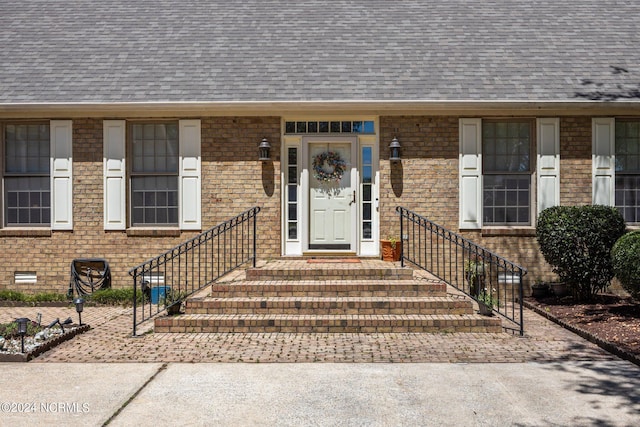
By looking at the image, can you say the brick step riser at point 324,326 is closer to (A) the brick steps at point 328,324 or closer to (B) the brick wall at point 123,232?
(A) the brick steps at point 328,324

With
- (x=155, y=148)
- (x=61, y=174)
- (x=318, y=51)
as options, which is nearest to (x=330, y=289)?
(x=155, y=148)

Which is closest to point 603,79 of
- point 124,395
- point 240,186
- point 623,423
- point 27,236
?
point 240,186

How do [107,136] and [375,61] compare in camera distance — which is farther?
[375,61]

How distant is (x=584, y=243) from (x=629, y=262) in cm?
127

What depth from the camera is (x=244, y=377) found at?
5.41 meters

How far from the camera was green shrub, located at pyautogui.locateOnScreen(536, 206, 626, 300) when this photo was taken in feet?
28.2

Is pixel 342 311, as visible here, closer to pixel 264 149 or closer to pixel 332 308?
pixel 332 308

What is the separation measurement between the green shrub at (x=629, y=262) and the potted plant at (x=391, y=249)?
3.42 metres

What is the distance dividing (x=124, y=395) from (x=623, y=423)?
4.13m

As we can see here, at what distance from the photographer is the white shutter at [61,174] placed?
997 centimetres

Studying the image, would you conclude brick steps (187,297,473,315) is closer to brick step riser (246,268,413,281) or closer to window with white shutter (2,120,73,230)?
brick step riser (246,268,413,281)

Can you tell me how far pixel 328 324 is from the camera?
7348mm

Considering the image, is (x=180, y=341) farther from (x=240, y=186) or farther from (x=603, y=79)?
(x=603, y=79)

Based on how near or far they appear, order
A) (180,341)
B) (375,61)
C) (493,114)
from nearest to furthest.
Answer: (180,341)
(493,114)
(375,61)
